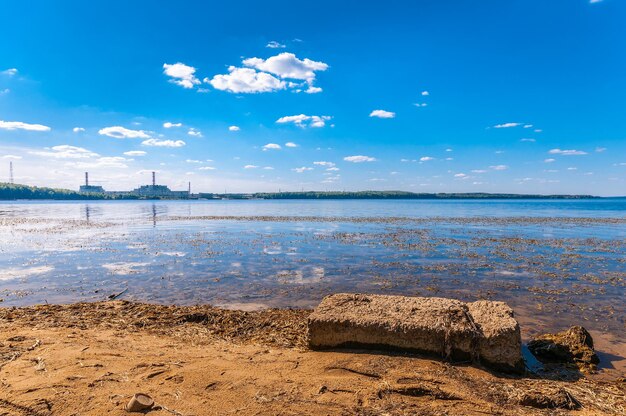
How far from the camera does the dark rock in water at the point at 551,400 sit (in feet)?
17.6

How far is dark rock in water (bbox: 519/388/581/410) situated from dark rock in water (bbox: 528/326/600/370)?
213 centimetres

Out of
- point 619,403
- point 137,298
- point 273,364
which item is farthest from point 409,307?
point 137,298

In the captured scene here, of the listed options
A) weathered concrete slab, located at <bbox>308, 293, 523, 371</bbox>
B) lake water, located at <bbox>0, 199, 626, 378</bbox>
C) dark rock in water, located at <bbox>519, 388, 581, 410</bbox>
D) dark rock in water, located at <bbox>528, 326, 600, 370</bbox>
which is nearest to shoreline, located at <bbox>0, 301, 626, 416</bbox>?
dark rock in water, located at <bbox>519, 388, 581, 410</bbox>

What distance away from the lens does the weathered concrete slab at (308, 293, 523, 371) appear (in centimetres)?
663

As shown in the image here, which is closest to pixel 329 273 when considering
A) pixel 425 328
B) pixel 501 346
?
pixel 425 328

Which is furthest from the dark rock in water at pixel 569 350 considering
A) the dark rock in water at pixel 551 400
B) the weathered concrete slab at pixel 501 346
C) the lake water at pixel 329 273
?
the dark rock in water at pixel 551 400

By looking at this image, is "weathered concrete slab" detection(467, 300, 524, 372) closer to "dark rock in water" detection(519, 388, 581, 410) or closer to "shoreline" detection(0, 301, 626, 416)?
"shoreline" detection(0, 301, 626, 416)

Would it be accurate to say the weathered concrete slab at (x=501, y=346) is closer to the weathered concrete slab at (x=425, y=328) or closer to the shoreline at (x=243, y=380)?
the weathered concrete slab at (x=425, y=328)

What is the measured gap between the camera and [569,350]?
24.8 ft

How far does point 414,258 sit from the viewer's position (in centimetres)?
2020

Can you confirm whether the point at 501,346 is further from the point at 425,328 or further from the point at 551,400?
the point at 425,328

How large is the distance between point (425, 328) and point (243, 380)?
3480mm

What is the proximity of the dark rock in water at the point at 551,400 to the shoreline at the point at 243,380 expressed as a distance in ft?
0.08

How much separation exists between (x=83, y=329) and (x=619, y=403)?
1064 centimetres
